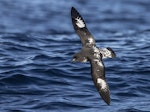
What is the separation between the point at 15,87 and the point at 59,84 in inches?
41.3

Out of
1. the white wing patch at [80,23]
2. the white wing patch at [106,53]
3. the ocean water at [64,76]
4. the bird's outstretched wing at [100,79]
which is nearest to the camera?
the bird's outstretched wing at [100,79]

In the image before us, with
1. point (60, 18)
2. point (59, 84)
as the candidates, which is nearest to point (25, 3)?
point (60, 18)

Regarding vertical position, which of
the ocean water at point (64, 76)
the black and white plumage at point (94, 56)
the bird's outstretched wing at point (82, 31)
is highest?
the bird's outstretched wing at point (82, 31)

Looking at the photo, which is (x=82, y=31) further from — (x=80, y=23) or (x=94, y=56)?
(x=94, y=56)

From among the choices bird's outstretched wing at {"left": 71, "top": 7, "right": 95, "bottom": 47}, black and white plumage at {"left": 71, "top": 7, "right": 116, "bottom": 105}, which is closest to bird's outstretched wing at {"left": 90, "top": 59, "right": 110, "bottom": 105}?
black and white plumage at {"left": 71, "top": 7, "right": 116, "bottom": 105}

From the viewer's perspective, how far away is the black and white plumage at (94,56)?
456 inches

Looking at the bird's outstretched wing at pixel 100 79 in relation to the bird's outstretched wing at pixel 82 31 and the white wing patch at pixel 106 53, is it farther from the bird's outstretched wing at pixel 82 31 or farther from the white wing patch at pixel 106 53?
the bird's outstretched wing at pixel 82 31

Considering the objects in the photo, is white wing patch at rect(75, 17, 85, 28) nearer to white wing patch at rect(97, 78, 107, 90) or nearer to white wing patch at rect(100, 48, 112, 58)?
white wing patch at rect(100, 48, 112, 58)

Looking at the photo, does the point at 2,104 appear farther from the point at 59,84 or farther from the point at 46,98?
the point at 59,84

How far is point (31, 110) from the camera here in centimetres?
1212

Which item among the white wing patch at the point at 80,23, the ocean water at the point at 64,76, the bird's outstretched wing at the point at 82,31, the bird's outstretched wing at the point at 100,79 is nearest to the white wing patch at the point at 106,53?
the bird's outstretched wing at the point at 100,79

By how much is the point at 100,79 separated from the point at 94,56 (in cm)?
68

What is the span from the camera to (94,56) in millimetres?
12172

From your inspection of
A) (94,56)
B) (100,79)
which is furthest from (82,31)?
(100,79)
